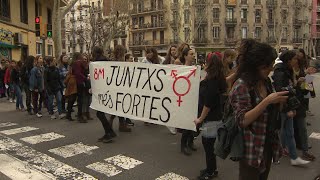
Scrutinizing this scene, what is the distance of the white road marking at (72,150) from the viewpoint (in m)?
6.37

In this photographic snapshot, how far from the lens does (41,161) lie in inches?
234

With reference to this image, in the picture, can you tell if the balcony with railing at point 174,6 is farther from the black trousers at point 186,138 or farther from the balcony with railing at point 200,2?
the black trousers at point 186,138

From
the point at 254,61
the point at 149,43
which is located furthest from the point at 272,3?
the point at 254,61

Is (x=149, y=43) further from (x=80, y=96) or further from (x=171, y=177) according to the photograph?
(x=171, y=177)

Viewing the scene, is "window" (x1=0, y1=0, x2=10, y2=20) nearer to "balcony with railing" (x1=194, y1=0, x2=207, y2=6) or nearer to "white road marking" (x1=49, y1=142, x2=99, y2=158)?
"white road marking" (x1=49, y1=142, x2=99, y2=158)

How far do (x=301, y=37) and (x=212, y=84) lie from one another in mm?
69423

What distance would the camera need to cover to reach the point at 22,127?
873 centimetres

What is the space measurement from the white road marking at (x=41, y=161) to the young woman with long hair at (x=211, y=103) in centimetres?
168

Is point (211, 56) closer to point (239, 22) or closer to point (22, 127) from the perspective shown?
point (22, 127)

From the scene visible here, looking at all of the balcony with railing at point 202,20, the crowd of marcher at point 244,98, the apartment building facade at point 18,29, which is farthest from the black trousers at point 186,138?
the balcony with railing at point 202,20

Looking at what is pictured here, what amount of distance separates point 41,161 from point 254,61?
4.28 metres

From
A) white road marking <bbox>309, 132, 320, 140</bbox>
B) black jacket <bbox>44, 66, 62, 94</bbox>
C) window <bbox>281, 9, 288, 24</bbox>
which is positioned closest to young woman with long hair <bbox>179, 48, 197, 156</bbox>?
white road marking <bbox>309, 132, 320, 140</bbox>

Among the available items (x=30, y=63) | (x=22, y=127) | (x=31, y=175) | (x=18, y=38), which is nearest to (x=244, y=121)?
(x=31, y=175)

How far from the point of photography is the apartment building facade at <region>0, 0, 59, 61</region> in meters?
20.5
